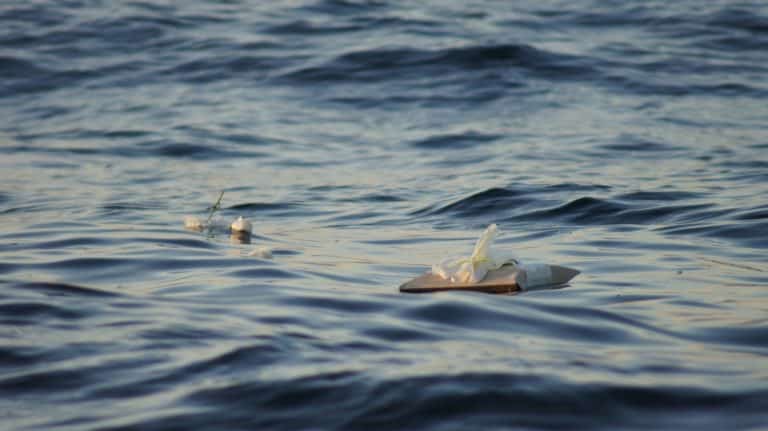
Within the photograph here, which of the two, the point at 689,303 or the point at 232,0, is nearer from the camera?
the point at 689,303

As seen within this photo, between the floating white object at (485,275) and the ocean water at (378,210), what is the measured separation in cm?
16

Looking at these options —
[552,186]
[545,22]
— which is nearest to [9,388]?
[552,186]

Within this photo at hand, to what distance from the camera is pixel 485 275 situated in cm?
503

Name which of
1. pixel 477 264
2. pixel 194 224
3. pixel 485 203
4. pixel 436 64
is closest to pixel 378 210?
pixel 485 203

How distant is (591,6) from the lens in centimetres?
1714

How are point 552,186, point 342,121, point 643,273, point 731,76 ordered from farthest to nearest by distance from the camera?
point 731,76 < point 342,121 < point 552,186 < point 643,273

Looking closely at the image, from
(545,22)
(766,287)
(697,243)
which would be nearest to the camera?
(766,287)

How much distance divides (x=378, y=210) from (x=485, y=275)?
11.1 feet

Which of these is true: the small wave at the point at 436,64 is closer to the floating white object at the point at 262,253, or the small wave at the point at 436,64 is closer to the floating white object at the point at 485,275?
the floating white object at the point at 262,253

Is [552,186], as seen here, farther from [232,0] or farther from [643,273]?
[232,0]

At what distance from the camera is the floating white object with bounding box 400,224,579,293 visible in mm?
4926

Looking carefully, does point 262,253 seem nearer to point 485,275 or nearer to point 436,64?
point 485,275

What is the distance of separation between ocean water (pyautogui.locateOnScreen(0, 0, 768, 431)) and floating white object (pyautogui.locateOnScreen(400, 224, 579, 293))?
159mm

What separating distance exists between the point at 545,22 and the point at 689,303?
12.0 metres
